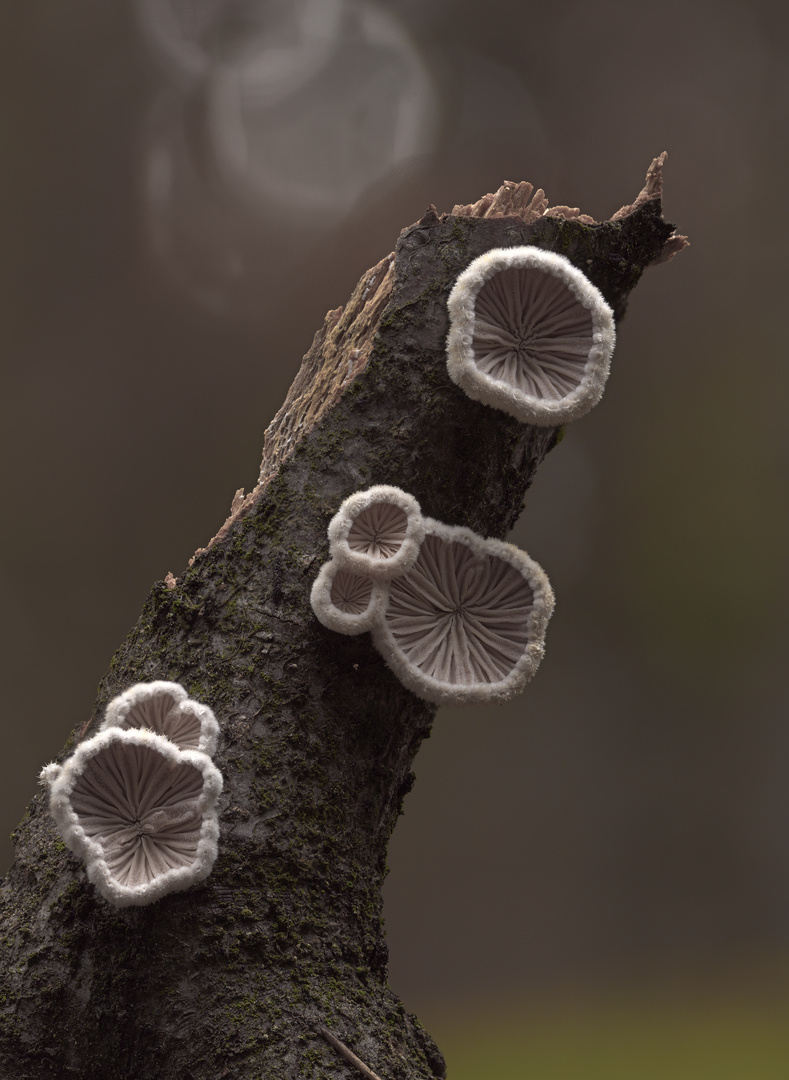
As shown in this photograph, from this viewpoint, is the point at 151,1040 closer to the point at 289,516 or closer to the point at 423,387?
the point at 289,516

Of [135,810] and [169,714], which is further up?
[169,714]

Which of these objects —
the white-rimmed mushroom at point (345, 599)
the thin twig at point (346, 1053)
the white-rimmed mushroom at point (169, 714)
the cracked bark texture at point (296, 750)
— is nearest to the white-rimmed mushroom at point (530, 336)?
the cracked bark texture at point (296, 750)

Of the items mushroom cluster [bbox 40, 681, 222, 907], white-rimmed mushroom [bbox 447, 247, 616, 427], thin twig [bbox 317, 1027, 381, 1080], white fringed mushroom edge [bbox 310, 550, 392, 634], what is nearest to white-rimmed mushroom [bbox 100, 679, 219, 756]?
mushroom cluster [bbox 40, 681, 222, 907]

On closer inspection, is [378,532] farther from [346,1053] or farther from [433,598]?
[346,1053]

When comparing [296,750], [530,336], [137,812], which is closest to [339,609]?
[296,750]

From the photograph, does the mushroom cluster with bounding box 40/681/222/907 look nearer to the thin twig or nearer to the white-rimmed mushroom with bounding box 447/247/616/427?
the thin twig

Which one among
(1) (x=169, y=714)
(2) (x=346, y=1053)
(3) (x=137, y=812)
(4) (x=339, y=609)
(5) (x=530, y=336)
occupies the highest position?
(5) (x=530, y=336)

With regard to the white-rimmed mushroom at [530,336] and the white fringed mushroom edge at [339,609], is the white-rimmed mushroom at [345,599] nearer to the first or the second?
the white fringed mushroom edge at [339,609]
